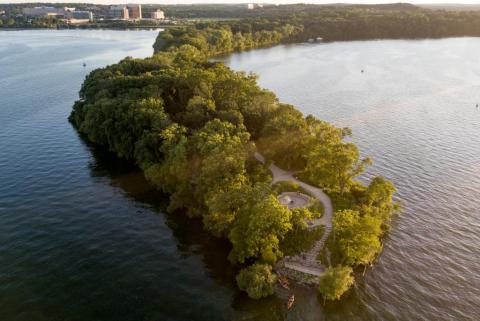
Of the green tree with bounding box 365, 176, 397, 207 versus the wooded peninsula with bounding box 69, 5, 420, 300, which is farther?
the green tree with bounding box 365, 176, 397, 207

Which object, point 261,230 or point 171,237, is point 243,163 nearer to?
point 261,230

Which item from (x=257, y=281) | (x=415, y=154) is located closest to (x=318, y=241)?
(x=257, y=281)

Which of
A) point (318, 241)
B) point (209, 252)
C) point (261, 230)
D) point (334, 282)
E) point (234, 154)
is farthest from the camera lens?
point (234, 154)

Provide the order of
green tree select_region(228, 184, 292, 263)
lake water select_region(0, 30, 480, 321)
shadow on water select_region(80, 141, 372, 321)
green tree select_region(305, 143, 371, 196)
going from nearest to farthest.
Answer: shadow on water select_region(80, 141, 372, 321)
lake water select_region(0, 30, 480, 321)
green tree select_region(228, 184, 292, 263)
green tree select_region(305, 143, 371, 196)

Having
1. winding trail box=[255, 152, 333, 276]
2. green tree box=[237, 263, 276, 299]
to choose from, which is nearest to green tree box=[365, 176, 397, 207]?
winding trail box=[255, 152, 333, 276]

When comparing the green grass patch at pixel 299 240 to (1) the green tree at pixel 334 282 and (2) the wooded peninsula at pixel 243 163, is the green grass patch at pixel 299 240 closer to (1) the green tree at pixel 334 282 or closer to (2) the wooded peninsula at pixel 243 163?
(2) the wooded peninsula at pixel 243 163

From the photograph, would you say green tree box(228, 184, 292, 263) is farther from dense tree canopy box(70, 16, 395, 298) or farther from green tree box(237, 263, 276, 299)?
green tree box(237, 263, 276, 299)
